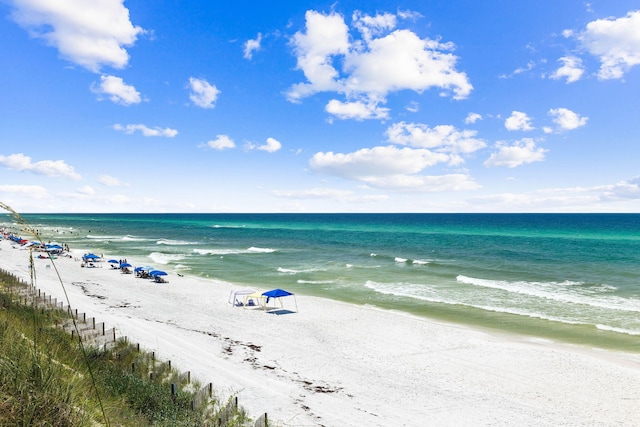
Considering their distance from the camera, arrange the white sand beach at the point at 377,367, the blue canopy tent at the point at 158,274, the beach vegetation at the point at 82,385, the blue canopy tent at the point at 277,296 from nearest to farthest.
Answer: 1. the beach vegetation at the point at 82,385
2. the white sand beach at the point at 377,367
3. the blue canopy tent at the point at 277,296
4. the blue canopy tent at the point at 158,274

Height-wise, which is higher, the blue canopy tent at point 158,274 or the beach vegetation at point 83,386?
the beach vegetation at point 83,386

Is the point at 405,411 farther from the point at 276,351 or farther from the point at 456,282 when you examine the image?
the point at 456,282

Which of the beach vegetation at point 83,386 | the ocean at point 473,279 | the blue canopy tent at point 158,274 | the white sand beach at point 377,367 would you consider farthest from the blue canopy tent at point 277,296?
the blue canopy tent at point 158,274

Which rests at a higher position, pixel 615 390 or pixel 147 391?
A: pixel 147 391

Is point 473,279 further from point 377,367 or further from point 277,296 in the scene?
point 377,367

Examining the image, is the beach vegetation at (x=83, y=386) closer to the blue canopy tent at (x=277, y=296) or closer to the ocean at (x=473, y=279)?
the blue canopy tent at (x=277, y=296)

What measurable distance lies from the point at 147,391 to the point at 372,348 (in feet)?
43.2

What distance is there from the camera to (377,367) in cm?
1836

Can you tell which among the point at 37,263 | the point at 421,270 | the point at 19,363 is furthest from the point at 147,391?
the point at 37,263

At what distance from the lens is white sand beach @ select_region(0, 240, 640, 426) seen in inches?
548

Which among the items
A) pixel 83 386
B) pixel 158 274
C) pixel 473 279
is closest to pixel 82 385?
pixel 83 386

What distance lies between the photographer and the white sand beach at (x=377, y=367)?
13930 millimetres

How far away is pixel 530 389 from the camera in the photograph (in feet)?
53.8

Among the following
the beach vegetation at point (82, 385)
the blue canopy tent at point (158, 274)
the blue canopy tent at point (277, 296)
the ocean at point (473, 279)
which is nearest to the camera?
the beach vegetation at point (82, 385)
